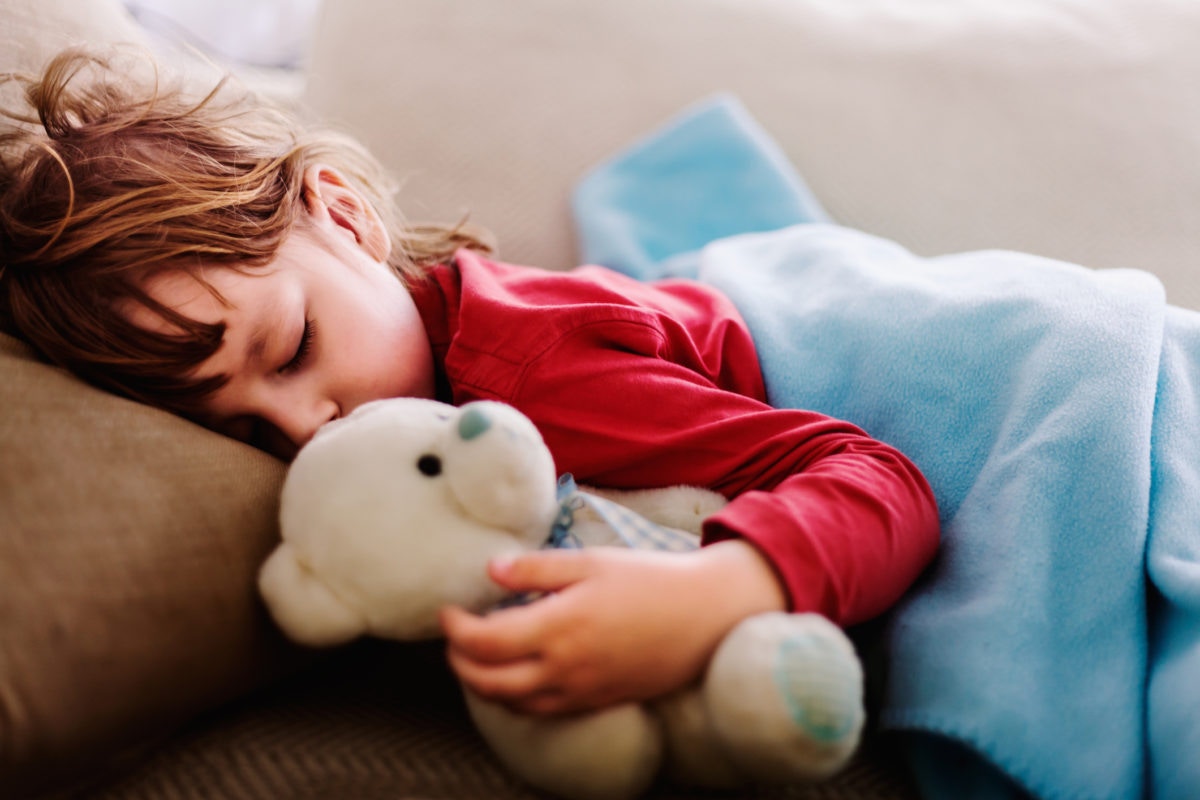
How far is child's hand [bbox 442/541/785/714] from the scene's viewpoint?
0.44 metres

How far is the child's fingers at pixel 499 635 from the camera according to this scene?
1.46ft

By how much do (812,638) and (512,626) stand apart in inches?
6.0

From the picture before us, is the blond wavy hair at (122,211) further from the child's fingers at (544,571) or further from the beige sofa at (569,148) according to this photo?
the child's fingers at (544,571)

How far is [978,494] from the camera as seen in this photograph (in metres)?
0.61

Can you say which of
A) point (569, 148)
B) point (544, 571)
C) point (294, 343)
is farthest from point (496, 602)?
point (569, 148)

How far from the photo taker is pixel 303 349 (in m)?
0.67

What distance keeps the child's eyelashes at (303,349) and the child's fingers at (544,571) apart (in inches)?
11.5

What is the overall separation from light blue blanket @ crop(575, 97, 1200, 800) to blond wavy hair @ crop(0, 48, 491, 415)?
0.43 m

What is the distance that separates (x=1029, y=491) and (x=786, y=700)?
0.28 meters

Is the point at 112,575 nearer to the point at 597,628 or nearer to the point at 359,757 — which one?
the point at 359,757

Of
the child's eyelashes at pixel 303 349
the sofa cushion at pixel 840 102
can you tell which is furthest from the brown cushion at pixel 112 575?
the sofa cushion at pixel 840 102

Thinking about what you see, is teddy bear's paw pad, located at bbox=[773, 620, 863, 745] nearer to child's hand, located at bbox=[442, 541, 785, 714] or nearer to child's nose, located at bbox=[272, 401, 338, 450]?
child's hand, located at bbox=[442, 541, 785, 714]

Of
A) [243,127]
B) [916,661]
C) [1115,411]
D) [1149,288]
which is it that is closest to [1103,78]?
[1149,288]

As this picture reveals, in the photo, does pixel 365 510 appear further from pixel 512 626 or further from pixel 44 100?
pixel 44 100
